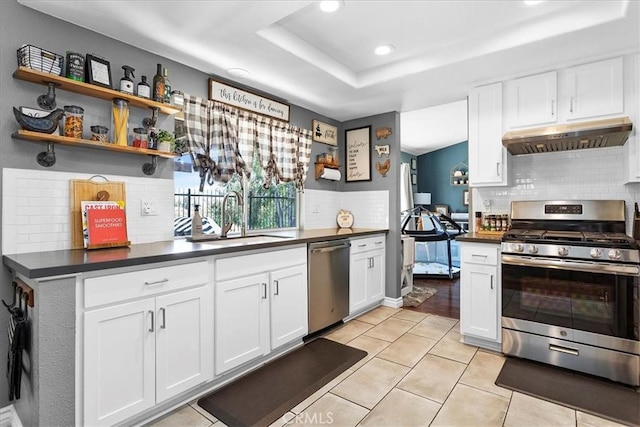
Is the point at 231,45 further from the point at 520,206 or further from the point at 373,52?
the point at 520,206

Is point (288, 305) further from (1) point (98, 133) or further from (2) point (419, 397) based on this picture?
(1) point (98, 133)

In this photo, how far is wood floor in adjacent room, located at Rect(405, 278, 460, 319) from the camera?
12.3ft

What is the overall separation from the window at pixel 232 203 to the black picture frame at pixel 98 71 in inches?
29.5

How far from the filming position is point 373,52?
2828mm

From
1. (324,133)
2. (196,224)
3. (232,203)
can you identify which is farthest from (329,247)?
(324,133)

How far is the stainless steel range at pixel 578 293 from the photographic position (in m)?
2.18

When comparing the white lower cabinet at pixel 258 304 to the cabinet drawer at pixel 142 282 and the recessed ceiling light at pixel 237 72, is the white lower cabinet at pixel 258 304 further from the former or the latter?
the recessed ceiling light at pixel 237 72

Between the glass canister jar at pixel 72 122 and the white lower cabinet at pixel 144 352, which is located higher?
the glass canister jar at pixel 72 122

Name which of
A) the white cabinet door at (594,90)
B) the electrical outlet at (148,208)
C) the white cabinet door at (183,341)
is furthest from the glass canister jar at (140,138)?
the white cabinet door at (594,90)

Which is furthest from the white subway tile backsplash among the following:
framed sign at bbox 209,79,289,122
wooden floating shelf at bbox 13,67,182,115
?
framed sign at bbox 209,79,289,122

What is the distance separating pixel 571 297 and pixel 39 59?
369 centimetres

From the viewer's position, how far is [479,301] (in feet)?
9.14

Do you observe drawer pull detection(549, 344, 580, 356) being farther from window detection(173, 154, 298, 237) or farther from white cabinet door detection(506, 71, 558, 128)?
window detection(173, 154, 298, 237)

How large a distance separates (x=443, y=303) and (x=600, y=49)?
2879mm
